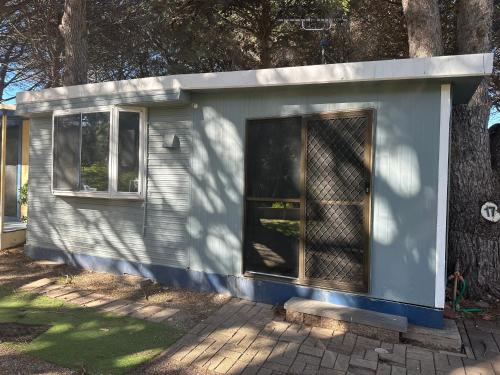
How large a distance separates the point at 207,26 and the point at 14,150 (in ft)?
16.5

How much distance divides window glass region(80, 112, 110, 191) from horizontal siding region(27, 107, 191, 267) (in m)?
0.27

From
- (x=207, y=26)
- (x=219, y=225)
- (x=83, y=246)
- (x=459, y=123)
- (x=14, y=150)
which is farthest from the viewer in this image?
(x=207, y=26)

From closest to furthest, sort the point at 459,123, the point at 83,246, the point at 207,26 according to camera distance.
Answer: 1. the point at 459,123
2. the point at 83,246
3. the point at 207,26

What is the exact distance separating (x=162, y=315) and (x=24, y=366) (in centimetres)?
146

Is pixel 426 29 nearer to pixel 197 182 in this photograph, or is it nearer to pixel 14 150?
pixel 197 182

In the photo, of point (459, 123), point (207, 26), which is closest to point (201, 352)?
point (459, 123)

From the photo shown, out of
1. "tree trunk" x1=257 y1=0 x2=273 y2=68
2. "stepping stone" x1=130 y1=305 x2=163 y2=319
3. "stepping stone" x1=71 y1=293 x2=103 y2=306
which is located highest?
"tree trunk" x1=257 y1=0 x2=273 y2=68

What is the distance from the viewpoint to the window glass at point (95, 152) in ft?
18.8

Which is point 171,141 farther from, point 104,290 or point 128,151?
point 104,290

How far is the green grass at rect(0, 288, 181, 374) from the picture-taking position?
341 cm

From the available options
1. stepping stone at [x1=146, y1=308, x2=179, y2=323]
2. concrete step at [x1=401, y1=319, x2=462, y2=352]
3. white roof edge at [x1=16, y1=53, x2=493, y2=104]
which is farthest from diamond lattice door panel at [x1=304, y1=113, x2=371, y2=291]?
stepping stone at [x1=146, y1=308, x2=179, y2=323]

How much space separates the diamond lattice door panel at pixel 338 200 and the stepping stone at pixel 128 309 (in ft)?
6.16

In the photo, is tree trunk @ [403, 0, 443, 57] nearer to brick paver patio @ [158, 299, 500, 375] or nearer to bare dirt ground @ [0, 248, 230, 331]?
brick paver patio @ [158, 299, 500, 375]

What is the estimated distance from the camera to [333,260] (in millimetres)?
4477
